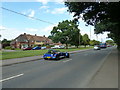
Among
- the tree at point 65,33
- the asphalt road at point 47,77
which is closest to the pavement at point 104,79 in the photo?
the asphalt road at point 47,77

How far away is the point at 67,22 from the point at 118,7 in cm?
3964

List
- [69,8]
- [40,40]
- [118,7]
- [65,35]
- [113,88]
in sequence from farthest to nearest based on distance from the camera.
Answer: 1. [40,40]
2. [65,35]
3. [69,8]
4. [118,7]
5. [113,88]

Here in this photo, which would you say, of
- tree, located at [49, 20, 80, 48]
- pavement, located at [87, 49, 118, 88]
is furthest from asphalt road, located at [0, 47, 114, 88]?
tree, located at [49, 20, 80, 48]

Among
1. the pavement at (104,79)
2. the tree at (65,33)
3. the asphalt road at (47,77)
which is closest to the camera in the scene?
the pavement at (104,79)

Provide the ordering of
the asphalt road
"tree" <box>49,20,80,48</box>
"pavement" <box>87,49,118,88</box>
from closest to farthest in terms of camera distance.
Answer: "pavement" <box>87,49,118,88</box>, the asphalt road, "tree" <box>49,20,80,48</box>

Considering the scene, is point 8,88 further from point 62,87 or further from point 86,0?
point 86,0

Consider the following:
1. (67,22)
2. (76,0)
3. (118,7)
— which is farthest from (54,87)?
(67,22)

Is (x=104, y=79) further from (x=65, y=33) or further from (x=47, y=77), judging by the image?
(x=65, y=33)

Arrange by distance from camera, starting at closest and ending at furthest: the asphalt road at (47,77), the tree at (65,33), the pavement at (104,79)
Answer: the pavement at (104,79) < the asphalt road at (47,77) < the tree at (65,33)

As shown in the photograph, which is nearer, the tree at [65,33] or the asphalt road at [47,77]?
the asphalt road at [47,77]

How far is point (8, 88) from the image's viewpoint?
5.02 metres

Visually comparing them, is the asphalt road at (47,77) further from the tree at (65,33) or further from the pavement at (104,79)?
the tree at (65,33)

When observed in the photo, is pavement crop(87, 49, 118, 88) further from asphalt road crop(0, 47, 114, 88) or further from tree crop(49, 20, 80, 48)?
tree crop(49, 20, 80, 48)

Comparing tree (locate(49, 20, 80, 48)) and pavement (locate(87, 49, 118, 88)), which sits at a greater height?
tree (locate(49, 20, 80, 48))
